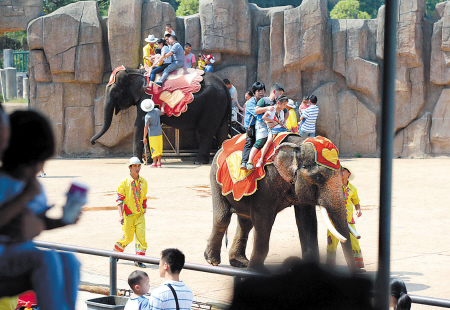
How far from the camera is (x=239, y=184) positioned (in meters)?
5.14

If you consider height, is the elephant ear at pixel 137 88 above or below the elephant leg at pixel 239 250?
above

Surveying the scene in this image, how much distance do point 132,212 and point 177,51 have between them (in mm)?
7866

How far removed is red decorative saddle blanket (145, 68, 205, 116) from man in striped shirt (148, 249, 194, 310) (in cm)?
1009

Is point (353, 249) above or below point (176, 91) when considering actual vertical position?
below

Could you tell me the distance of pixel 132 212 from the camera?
5602mm

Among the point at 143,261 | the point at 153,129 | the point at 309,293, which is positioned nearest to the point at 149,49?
the point at 153,129

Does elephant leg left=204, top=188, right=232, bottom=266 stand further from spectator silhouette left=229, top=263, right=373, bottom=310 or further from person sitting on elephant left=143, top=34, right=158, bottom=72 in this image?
person sitting on elephant left=143, top=34, right=158, bottom=72

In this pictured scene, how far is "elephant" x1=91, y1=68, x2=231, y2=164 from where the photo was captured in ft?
43.9

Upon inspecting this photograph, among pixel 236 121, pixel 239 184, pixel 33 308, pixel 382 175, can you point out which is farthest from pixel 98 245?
pixel 236 121

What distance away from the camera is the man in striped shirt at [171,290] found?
3.21 m

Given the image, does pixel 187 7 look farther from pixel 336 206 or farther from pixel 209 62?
pixel 336 206

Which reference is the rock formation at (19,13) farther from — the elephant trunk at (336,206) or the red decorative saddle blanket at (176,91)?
the elephant trunk at (336,206)

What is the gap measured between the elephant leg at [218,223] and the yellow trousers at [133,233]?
62cm

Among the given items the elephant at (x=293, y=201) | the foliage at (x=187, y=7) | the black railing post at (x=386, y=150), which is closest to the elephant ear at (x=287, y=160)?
the elephant at (x=293, y=201)
